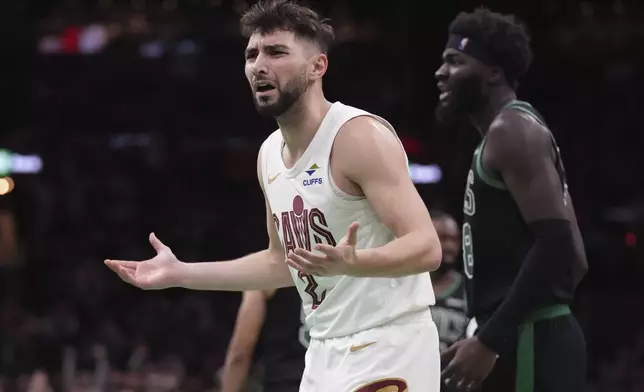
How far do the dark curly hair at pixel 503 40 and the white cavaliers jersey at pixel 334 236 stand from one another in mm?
808

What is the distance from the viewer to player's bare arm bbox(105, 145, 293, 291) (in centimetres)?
348

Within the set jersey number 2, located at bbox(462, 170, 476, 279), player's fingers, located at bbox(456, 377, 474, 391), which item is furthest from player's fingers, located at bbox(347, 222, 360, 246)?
jersey number 2, located at bbox(462, 170, 476, 279)

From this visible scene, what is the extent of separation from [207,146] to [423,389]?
40.7 feet

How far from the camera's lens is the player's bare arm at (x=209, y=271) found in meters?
3.48

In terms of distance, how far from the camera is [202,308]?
42.1 feet

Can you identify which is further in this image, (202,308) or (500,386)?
(202,308)

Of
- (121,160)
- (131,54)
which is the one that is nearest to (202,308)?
(121,160)

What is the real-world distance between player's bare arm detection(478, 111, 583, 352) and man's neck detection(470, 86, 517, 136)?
0.29 metres

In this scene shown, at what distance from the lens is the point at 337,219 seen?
3.33m

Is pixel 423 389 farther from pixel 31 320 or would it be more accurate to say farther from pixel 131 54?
pixel 131 54

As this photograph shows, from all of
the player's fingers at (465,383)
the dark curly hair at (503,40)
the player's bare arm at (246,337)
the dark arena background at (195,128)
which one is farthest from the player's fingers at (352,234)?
the dark arena background at (195,128)

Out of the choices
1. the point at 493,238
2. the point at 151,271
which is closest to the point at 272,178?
the point at 151,271

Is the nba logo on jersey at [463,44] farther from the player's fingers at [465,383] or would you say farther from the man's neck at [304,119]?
the player's fingers at [465,383]

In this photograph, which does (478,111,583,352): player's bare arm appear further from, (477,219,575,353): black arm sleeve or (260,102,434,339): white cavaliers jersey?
(260,102,434,339): white cavaliers jersey
